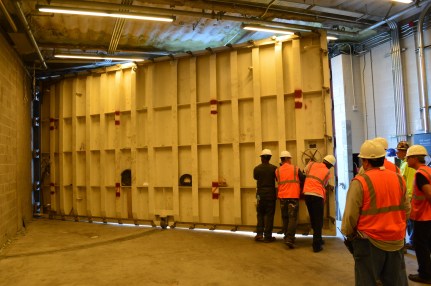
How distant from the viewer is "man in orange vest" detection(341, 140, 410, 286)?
125 inches

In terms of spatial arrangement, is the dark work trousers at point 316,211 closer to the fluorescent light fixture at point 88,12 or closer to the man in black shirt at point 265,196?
the man in black shirt at point 265,196

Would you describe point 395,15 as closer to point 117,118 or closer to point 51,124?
point 117,118

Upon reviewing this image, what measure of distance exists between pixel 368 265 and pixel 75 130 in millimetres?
9415

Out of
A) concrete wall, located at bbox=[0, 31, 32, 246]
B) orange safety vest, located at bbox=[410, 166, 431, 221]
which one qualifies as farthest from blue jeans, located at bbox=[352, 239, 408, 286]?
concrete wall, located at bbox=[0, 31, 32, 246]

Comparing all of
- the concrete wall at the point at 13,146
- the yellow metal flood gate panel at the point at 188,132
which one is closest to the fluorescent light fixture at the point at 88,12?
the concrete wall at the point at 13,146

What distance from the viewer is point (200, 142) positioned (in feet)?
28.6

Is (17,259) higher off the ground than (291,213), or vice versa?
(291,213)

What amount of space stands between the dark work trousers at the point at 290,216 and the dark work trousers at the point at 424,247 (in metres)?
2.30

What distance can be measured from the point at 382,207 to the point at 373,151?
54 cm

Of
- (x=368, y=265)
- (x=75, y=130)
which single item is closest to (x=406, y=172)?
(x=368, y=265)

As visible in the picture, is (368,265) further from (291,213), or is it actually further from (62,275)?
(62,275)

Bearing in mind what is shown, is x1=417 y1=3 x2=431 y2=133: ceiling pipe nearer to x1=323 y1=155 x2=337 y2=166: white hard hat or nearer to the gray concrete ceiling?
the gray concrete ceiling

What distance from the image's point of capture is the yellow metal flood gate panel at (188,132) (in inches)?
303

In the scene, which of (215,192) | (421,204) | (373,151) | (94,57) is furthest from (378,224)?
(94,57)
